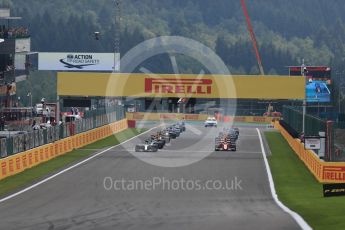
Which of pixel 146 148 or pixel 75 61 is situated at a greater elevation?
pixel 75 61

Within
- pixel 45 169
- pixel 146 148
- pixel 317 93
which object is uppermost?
pixel 317 93

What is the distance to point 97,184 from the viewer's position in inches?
1529

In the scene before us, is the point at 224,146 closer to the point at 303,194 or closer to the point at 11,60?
the point at 303,194

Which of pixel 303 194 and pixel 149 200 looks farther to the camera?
pixel 303 194

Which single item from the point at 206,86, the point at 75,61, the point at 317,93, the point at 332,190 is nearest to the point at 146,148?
the point at 206,86

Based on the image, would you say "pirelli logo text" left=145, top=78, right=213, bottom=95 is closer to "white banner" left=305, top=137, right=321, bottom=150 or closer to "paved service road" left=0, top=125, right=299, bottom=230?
"paved service road" left=0, top=125, right=299, bottom=230

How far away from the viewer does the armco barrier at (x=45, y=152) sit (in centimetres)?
4378

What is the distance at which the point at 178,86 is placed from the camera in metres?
63.3

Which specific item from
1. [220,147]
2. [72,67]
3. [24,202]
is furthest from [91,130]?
[24,202]

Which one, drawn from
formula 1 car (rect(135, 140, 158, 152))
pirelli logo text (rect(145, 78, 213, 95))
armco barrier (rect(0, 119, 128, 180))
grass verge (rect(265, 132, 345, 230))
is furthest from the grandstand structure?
grass verge (rect(265, 132, 345, 230))

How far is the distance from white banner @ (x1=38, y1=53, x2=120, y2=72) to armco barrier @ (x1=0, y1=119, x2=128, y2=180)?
16.3 m

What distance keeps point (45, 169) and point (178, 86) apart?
17.5 m

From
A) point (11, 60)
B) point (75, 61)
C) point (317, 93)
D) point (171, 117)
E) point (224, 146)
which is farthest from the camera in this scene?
point (171, 117)

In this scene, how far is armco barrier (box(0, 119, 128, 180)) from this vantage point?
144 ft
